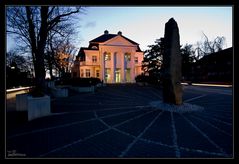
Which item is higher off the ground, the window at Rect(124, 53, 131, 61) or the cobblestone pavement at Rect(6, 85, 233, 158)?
the window at Rect(124, 53, 131, 61)

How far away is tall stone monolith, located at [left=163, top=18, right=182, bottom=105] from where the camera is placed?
347 inches

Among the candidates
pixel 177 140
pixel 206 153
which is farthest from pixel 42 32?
pixel 206 153

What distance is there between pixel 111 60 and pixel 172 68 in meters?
27.3

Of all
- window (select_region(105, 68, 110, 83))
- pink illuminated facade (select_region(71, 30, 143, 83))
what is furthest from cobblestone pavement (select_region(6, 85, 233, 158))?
pink illuminated facade (select_region(71, 30, 143, 83))

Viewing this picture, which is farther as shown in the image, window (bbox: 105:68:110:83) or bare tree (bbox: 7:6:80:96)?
window (bbox: 105:68:110:83)

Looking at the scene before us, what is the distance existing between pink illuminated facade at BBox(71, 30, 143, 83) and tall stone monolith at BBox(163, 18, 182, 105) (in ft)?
85.4

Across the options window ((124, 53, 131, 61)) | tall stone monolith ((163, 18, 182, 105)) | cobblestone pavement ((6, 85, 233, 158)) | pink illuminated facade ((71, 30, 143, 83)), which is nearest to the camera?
cobblestone pavement ((6, 85, 233, 158))

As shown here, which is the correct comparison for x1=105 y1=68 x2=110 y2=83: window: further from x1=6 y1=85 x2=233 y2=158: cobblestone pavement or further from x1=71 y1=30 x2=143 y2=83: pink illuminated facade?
x1=6 y1=85 x2=233 y2=158: cobblestone pavement

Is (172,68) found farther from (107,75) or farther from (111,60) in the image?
(111,60)

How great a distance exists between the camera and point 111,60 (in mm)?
35406

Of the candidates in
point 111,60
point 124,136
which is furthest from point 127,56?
point 124,136

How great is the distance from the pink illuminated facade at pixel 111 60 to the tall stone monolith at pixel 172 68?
26016 millimetres

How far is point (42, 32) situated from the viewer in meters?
10.9

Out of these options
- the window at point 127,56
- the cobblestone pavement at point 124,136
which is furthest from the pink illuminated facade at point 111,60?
the cobblestone pavement at point 124,136
